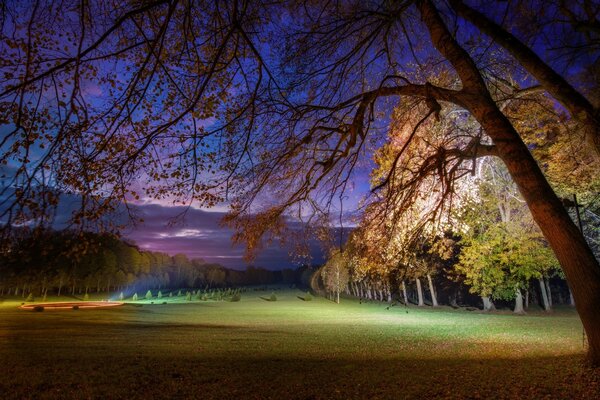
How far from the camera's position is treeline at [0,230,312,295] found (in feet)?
15.0

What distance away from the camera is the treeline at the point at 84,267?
15.0 feet

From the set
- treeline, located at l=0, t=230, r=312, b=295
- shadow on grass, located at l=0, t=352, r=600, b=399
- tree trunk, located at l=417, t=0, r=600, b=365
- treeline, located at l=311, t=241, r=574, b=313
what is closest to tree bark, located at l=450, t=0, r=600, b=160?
tree trunk, located at l=417, t=0, r=600, b=365

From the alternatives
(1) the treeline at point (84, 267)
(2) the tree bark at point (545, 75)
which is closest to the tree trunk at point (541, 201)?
(2) the tree bark at point (545, 75)

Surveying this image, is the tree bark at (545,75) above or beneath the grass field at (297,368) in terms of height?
above

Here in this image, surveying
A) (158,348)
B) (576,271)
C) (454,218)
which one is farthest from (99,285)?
(576,271)

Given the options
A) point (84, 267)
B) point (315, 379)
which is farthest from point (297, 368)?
point (84, 267)

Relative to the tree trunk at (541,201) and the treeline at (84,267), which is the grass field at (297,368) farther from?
the treeline at (84,267)

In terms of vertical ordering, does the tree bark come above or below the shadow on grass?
above

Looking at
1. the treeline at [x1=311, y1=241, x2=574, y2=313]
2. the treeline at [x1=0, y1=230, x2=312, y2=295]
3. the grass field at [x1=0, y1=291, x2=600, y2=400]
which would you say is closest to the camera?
the treeline at [x1=0, y1=230, x2=312, y2=295]

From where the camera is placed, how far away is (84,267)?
5984cm

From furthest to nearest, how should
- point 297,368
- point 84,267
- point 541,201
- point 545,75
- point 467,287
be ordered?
point 84,267 → point 467,287 → point 297,368 → point 545,75 → point 541,201

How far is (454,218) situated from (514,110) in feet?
13.5

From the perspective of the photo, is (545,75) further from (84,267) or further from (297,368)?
(84,267)

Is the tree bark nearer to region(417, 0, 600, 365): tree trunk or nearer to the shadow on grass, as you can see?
region(417, 0, 600, 365): tree trunk
